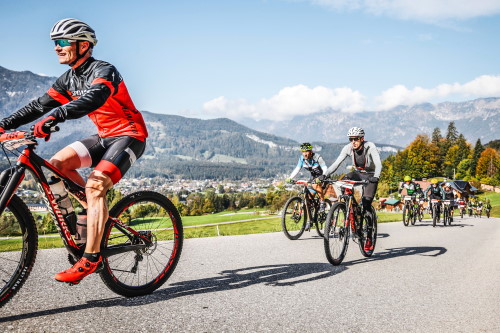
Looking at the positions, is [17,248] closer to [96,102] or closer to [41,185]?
[41,185]

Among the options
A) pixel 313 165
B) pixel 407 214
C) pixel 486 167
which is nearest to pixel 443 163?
pixel 486 167

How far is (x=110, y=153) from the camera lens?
13.8ft

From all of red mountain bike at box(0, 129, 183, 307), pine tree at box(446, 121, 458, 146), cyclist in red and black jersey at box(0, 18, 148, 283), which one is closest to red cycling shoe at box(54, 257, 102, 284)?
cyclist in red and black jersey at box(0, 18, 148, 283)

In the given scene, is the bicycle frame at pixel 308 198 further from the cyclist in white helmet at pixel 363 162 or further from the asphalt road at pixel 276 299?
the asphalt road at pixel 276 299

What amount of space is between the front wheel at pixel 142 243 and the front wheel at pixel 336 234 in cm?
252

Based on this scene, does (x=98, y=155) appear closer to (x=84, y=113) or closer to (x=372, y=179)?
(x=84, y=113)

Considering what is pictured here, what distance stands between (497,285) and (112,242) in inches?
196

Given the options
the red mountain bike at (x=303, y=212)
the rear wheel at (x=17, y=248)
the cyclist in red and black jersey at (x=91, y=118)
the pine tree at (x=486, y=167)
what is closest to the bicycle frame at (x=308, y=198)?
the red mountain bike at (x=303, y=212)

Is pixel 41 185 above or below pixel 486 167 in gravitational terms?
below

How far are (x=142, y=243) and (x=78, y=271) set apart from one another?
0.93m

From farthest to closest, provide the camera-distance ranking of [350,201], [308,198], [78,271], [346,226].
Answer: [308,198], [350,201], [346,226], [78,271]

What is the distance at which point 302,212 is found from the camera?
1012 cm

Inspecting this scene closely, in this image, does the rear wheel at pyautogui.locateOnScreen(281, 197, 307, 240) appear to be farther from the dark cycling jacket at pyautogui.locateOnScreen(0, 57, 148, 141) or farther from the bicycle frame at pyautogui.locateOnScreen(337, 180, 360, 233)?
the dark cycling jacket at pyautogui.locateOnScreen(0, 57, 148, 141)

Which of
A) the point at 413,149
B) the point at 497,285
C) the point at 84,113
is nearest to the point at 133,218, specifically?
the point at 84,113
